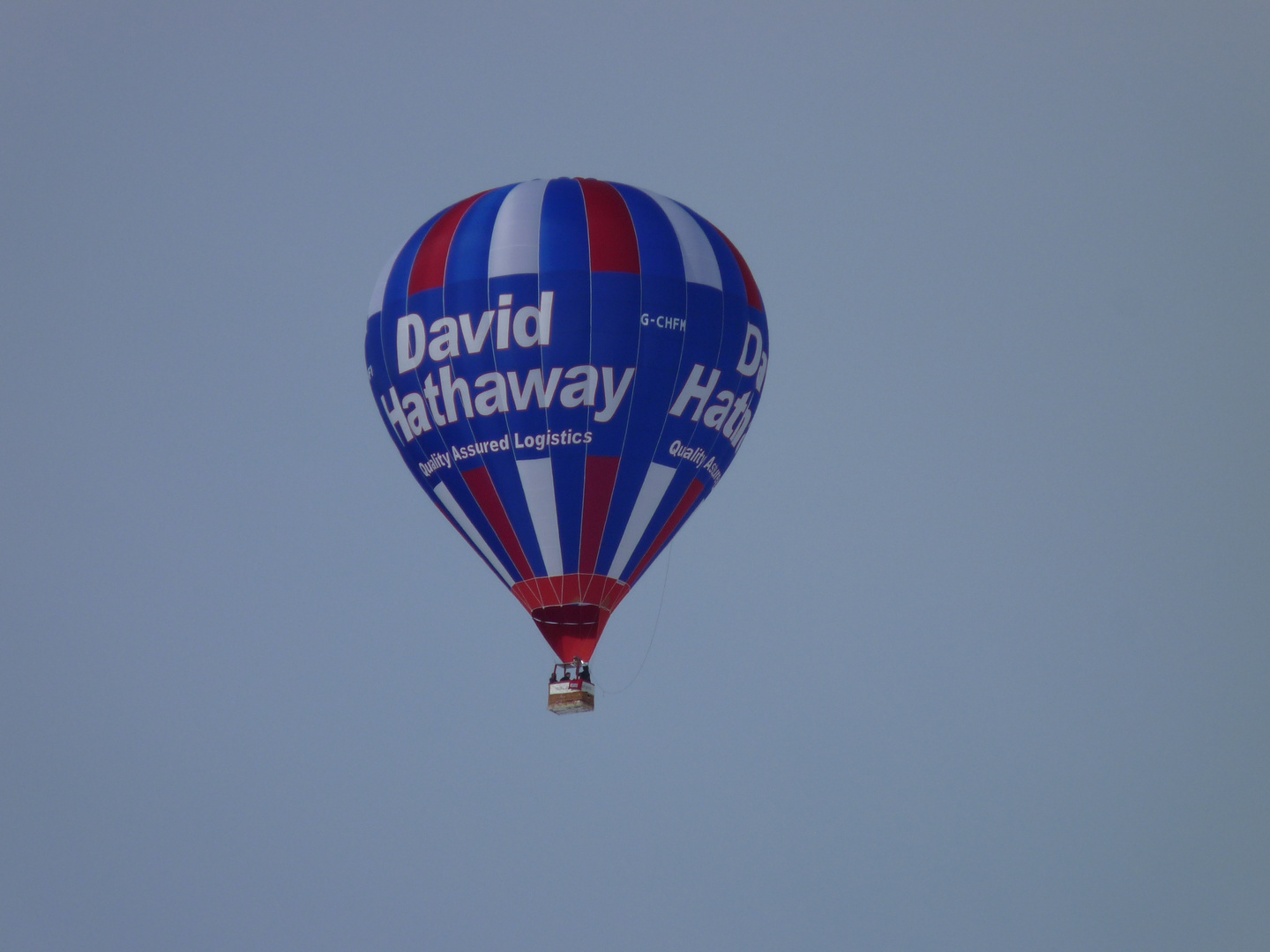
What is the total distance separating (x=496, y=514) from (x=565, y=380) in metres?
2.22

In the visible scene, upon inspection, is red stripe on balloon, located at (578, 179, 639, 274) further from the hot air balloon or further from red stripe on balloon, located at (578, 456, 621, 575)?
red stripe on balloon, located at (578, 456, 621, 575)

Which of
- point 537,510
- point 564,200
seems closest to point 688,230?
point 564,200

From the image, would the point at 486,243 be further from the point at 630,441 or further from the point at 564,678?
the point at 564,678

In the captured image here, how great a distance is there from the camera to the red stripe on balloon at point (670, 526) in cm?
4403


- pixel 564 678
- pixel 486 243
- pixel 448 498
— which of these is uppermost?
pixel 486 243

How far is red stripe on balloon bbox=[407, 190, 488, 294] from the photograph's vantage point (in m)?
43.6

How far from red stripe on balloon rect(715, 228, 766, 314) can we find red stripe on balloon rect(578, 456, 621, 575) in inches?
133

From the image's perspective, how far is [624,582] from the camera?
4378 cm

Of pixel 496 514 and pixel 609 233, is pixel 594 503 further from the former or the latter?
pixel 609 233

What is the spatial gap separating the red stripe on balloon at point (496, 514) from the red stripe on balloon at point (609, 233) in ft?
11.0

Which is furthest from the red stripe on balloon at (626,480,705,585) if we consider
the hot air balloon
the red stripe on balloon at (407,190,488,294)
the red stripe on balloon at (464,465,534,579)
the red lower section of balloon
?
the red stripe on balloon at (407,190,488,294)

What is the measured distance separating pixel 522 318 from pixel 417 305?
1.70 metres

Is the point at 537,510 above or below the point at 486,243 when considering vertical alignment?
below

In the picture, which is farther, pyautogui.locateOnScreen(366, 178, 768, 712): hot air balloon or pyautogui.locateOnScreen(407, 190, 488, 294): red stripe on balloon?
pyautogui.locateOnScreen(407, 190, 488, 294): red stripe on balloon
